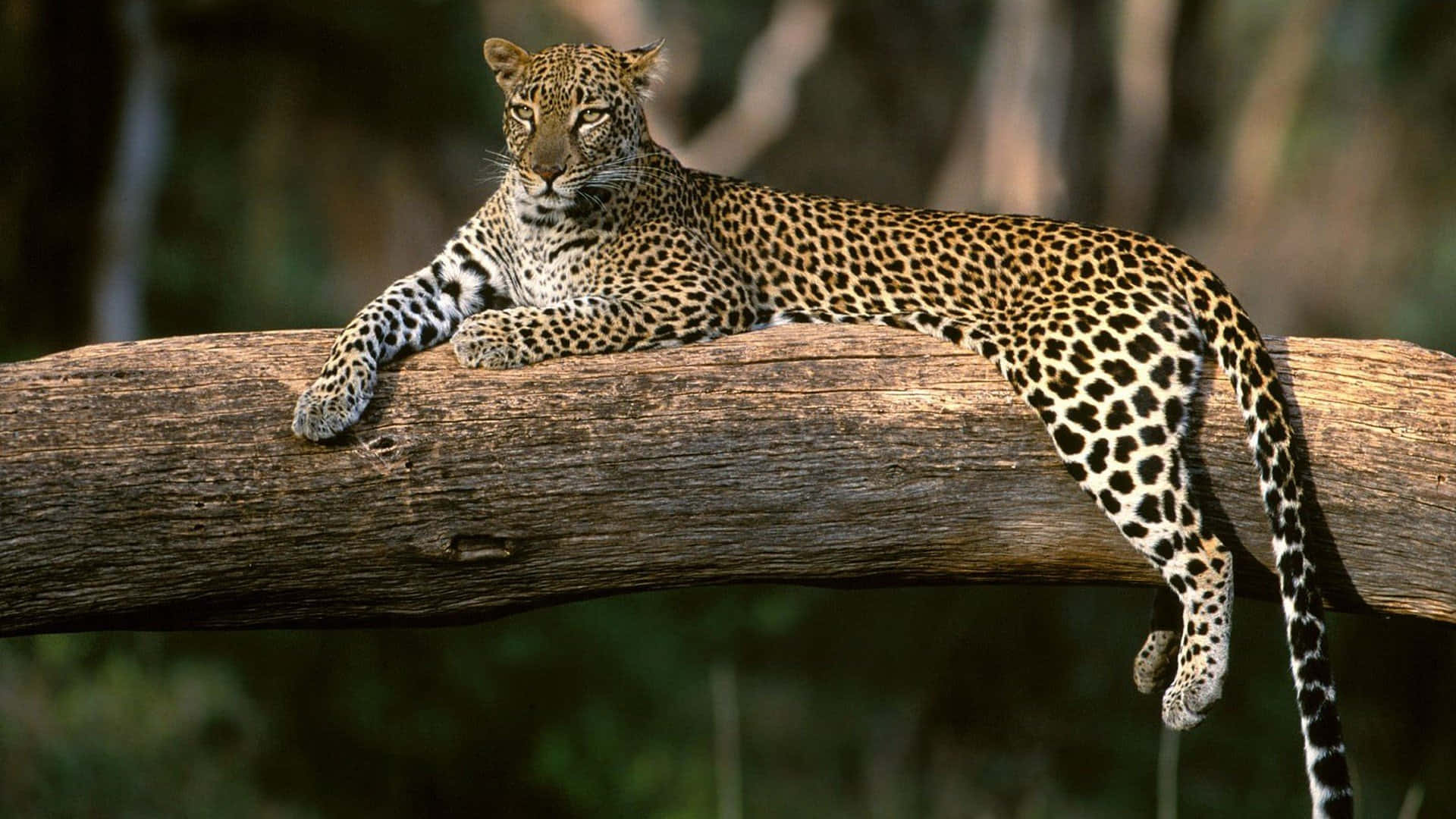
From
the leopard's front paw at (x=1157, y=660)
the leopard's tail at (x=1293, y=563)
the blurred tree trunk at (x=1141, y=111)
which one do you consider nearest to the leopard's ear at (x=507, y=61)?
the leopard's tail at (x=1293, y=563)

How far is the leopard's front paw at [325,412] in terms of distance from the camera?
5.72m

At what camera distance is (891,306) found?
7.18 meters

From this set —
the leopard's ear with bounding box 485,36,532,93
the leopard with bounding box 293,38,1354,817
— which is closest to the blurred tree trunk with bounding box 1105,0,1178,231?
the leopard with bounding box 293,38,1354,817

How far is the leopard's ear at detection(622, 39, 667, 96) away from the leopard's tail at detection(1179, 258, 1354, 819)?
301 cm

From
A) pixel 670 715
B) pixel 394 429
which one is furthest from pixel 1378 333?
pixel 394 429

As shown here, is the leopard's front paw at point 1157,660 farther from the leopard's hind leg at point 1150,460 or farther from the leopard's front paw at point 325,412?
the leopard's front paw at point 325,412

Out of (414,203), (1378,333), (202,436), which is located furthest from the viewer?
(414,203)

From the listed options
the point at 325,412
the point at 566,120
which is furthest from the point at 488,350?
A: the point at 566,120

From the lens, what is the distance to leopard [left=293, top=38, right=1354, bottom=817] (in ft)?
19.9

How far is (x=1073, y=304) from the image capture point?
6.57 metres

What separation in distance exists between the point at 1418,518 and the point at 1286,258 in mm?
14465

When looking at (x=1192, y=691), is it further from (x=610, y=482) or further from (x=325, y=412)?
(x=325, y=412)

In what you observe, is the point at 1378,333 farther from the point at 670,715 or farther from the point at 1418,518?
the point at 1418,518

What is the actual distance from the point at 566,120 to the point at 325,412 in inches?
85.4
